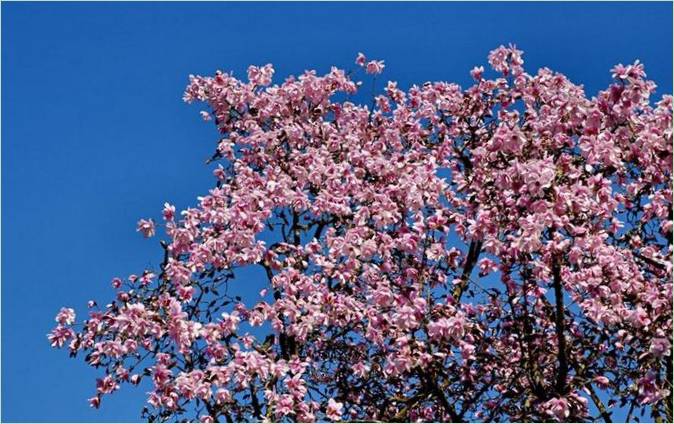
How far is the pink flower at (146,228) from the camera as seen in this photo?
39.9 ft

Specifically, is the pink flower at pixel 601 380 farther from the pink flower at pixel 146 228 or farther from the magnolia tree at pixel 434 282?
the pink flower at pixel 146 228

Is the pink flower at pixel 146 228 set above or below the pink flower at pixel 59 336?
above

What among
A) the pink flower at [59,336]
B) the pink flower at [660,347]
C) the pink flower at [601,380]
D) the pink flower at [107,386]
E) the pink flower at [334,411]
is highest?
the pink flower at [59,336]

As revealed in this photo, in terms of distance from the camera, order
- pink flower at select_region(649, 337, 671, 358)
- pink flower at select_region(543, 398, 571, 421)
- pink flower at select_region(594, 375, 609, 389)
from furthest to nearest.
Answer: pink flower at select_region(594, 375, 609, 389), pink flower at select_region(543, 398, 571, 421), pink flower at select_region(649, 337, 671, 358)

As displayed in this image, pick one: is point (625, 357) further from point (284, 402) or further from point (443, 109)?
point (443, 109)

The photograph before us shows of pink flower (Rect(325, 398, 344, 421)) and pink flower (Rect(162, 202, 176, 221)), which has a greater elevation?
pink flower (Rect(162, 202, 176, 221))

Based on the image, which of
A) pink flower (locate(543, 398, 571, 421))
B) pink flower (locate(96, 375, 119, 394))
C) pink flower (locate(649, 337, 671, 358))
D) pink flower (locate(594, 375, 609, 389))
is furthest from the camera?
pink flower (locate(96, 375, 119, 394))

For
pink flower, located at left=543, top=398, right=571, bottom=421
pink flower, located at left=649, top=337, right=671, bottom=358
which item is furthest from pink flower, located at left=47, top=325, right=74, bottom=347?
pink flower, located at left=649, top=337, right=671, bottom=358

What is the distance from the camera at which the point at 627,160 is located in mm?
10922

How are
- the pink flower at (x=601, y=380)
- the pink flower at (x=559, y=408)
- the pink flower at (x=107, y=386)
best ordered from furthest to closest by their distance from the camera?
the pink flower at (x=107, y=386) < the pink flower at (x=601, y=380) < the pink flower at (x=559, y=408)

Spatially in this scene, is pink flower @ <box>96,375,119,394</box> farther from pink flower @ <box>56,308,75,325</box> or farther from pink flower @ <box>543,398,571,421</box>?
pink flower @ <box>543,398,571,421</box>

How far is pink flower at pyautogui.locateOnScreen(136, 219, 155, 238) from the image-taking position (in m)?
A: 12.1

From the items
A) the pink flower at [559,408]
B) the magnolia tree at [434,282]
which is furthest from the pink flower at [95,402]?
the pink flower at [559,408]

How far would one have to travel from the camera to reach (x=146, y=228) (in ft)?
39.9
